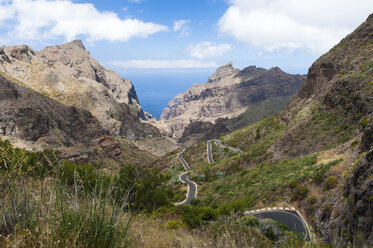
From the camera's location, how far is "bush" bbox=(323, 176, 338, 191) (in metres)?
19.6

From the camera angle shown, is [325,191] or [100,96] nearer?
[325,191]

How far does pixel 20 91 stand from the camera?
76812mm

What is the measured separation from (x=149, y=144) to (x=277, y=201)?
10419 cm

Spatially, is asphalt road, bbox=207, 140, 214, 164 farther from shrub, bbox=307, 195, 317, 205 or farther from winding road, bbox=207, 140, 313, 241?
shrub, bbox=307, 195, 317, 205

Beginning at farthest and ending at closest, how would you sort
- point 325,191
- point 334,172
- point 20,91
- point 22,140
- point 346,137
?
point 20,91
point 22,140
point 346,137
point 334,172
point 325,191

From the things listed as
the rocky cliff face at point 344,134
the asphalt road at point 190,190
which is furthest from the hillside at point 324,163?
the asphalt road at point 190,190

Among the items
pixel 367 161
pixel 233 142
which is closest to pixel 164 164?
pixel 233 142

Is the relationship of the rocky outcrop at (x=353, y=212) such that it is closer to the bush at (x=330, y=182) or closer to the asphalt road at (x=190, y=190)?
the bush at (x=330, y=182)

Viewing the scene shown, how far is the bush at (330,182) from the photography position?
64.3 ft

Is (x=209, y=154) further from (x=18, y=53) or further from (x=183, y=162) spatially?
(x=18, y=53)

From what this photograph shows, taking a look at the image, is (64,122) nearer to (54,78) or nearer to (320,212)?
(54,78)

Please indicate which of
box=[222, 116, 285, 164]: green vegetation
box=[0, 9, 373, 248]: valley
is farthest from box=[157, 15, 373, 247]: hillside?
box=[222, 116, 285, 164]: green vegetation

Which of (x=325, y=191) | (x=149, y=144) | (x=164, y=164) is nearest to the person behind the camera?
(x=325, y=191)

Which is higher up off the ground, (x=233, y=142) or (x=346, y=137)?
(x=346, y=137)
